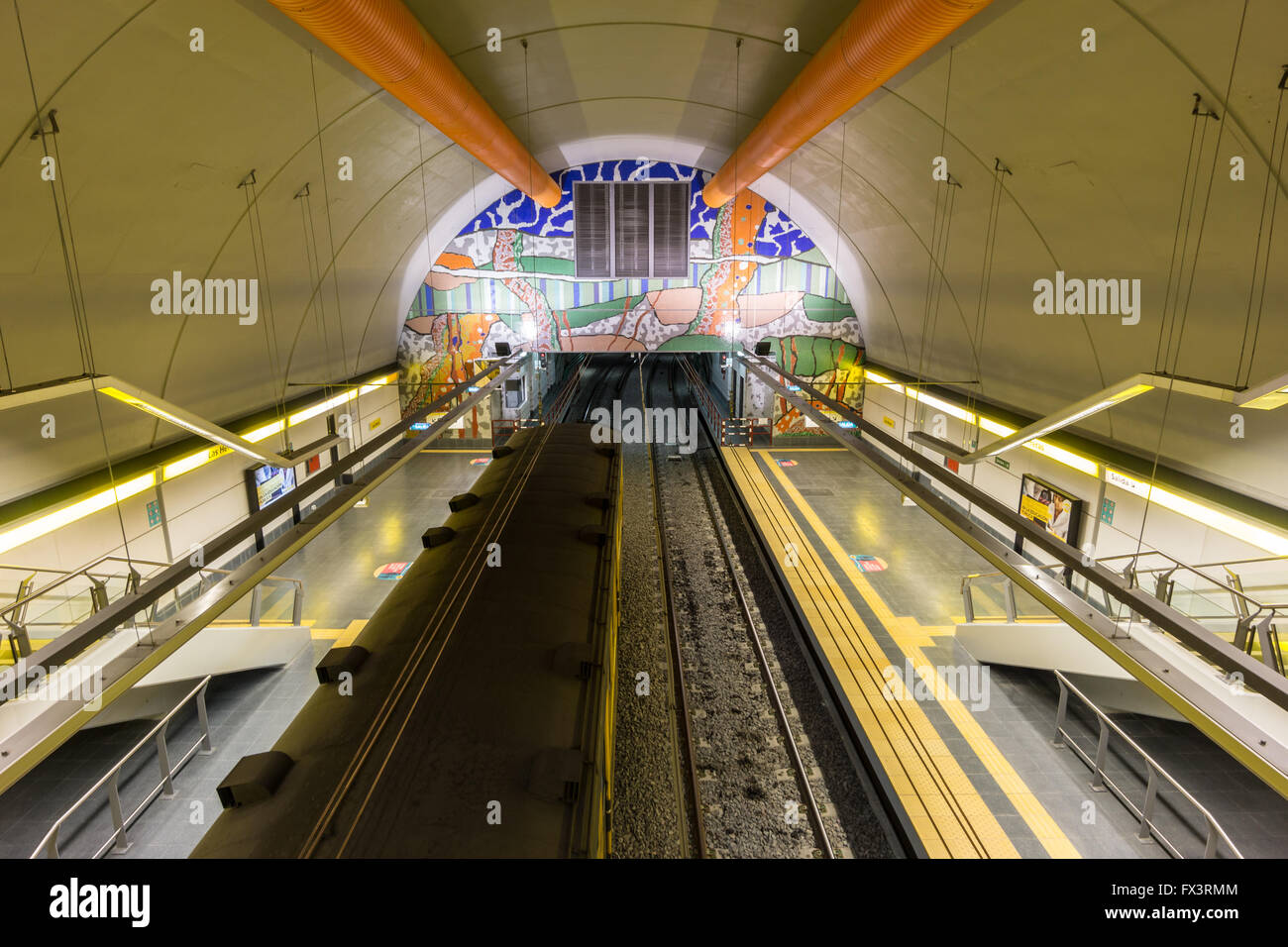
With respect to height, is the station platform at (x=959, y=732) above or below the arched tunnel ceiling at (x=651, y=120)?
below

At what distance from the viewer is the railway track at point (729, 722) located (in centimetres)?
572

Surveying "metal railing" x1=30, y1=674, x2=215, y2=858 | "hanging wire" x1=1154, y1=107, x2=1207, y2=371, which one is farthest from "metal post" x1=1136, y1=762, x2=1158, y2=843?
"metal railing" x1=30, y1=674, x2=215, y2=858

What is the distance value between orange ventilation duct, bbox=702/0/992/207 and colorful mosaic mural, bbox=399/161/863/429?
8.00 metres

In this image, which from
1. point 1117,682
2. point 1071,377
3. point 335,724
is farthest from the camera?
point 1071,377

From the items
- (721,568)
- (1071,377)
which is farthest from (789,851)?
(1071,377)

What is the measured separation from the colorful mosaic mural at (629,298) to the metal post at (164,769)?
12431 mm

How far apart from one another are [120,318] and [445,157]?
22.9 ft

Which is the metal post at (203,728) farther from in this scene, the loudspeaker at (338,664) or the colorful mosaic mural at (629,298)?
the colorful mosaic mural at (629,298)

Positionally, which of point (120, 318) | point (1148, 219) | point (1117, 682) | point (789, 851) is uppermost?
point (1148, 219)

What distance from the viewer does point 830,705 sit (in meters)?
7.34

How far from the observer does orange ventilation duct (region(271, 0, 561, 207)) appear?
435 centimetres

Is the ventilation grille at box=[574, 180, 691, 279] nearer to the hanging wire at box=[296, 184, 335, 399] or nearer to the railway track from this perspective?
the hanging wire at box=[296, 184, 335, 399]

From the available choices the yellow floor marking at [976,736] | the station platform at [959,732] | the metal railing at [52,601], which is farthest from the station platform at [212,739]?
the yellow floor marking at [976,736]

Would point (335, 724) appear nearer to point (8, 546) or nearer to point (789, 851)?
point (789, 851)
